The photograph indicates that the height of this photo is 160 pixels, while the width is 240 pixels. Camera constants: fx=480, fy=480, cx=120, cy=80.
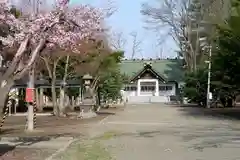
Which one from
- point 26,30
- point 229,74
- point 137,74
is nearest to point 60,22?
point 26,30

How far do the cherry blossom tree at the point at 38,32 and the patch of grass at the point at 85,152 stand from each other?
2879 millimetres

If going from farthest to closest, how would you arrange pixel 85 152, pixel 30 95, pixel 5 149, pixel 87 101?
pixel 87 101 < pixel 30 95 < pixel 5 149 < pixel 85 152

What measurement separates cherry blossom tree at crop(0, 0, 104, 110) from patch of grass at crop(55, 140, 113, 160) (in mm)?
2879

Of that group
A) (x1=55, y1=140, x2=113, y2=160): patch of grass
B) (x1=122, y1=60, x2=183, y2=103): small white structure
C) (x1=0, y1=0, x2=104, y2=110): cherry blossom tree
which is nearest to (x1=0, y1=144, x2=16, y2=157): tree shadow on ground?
(x1=55, y1=140, x2=113, y2=160): patch of grass

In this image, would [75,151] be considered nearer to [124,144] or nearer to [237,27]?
[124,144]

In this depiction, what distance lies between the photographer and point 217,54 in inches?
1548

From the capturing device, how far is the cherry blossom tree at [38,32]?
11.4 m

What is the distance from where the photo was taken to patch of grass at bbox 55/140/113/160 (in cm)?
1302

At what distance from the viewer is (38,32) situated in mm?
11828

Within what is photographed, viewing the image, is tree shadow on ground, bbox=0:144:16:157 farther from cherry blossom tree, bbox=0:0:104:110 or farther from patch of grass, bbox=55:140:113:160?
cherry blossom tree, bbox=0:0:104:110

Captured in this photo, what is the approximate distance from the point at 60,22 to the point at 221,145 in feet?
24.5

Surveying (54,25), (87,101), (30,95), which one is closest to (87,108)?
(87,101)

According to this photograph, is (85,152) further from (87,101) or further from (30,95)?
(87,101)

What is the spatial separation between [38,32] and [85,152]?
4.25m
